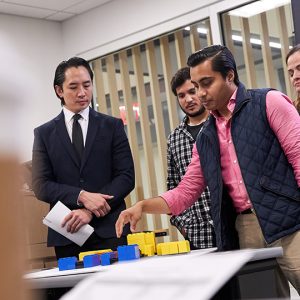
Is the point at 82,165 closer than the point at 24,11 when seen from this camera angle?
Yes

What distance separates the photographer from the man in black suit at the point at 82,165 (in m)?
2.67

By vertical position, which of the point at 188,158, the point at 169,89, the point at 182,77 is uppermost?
the point at 169,89

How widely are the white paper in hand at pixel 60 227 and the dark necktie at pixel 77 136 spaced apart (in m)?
0.41

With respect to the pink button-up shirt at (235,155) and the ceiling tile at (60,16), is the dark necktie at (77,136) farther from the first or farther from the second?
the ceiling tile at (60,16)

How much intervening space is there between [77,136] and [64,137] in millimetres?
66

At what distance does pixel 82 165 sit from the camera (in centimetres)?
285

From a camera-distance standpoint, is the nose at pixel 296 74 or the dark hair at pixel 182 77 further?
the dark hair at pixel 182 77

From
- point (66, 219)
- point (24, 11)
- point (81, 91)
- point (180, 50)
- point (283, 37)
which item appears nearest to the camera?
point (66, 219)

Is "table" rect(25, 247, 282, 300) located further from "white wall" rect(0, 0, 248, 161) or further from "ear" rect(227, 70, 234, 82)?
"white wall" rect(0, 0, 248, 161)

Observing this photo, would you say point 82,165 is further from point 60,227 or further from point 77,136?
point 60,227

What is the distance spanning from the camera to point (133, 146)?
16.8 feet

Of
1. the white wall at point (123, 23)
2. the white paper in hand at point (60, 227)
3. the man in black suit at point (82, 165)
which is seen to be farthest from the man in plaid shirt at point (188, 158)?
the white wall at point (123, 23)

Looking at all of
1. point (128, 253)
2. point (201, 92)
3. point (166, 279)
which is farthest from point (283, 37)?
point (166, 279)

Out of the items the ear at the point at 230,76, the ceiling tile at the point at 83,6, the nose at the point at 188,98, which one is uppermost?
the ceiling tile at the point at 83,6
